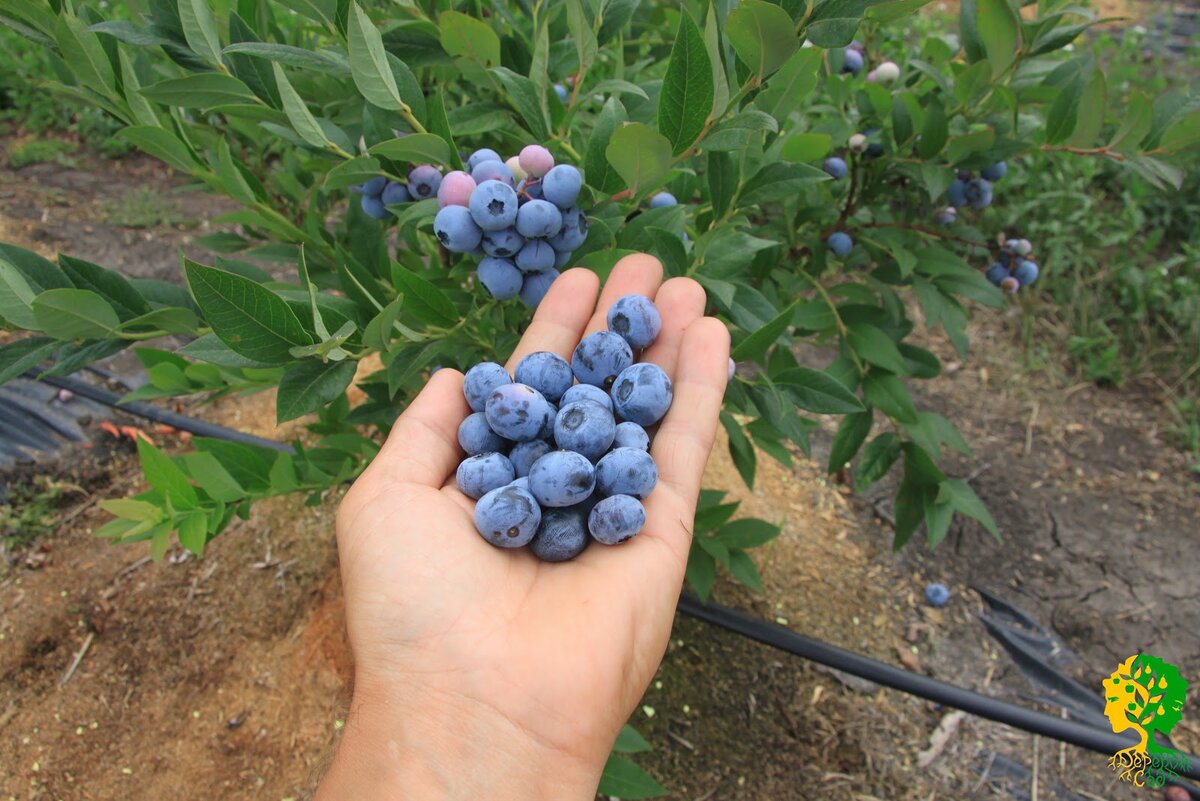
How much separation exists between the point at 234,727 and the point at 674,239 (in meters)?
1.67

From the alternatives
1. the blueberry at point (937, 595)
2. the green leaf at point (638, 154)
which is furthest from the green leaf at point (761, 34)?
the blueberry at point (937, 595)

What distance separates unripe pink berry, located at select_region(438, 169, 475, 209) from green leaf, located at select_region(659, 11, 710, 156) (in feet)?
0.88

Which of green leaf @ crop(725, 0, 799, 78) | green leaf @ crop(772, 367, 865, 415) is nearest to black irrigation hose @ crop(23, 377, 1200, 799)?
green leaf @ crop(772, 367, 865, 415)

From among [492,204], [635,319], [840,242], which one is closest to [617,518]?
[635,319]

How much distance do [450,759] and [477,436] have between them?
0.43m

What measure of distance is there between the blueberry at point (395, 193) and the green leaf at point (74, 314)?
1.41ft

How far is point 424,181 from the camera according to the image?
1.27 meters

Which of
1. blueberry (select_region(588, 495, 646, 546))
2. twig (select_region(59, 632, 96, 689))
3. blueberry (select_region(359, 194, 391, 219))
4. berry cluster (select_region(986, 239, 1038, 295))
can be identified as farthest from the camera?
twig (select_region(59, 632, 96, 689))

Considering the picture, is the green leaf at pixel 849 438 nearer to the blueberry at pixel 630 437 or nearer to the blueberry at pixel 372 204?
the blueberry at pixel 630 437

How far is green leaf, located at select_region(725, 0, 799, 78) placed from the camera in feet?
3.09

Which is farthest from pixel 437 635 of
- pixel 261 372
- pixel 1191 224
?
pixel 1191 224

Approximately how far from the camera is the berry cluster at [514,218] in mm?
1054

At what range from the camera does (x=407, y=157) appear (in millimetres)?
1117

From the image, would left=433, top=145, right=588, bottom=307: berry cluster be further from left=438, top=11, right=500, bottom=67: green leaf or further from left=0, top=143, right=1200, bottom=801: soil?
left=0, top=143, right=1200, bottom=801: soil
